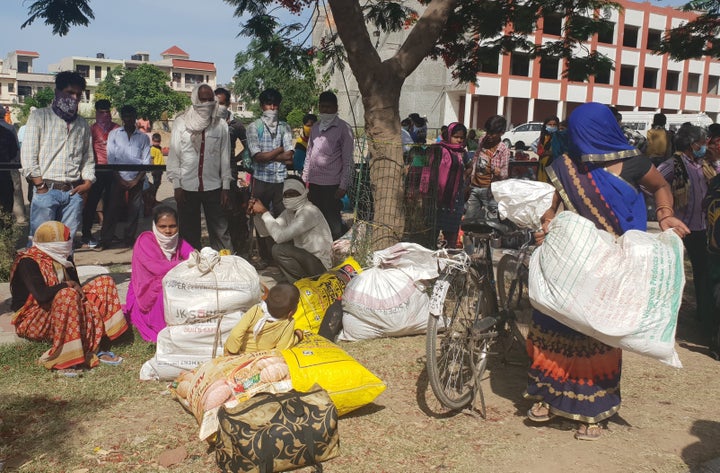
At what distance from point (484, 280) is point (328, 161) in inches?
121

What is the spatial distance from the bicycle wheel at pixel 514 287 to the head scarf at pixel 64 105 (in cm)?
418

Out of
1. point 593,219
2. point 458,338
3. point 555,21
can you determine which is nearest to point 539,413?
point 458,338

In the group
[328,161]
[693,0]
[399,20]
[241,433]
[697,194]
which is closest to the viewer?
[241,433]

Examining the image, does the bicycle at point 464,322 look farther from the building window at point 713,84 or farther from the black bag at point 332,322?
the building window at point 713,84

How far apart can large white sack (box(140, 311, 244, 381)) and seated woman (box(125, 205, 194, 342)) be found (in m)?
0.54

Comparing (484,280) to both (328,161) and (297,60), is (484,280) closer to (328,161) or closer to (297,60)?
(328,161)

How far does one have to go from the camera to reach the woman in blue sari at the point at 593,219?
3852mm

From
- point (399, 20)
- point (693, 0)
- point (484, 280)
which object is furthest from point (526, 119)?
point (484, 280)

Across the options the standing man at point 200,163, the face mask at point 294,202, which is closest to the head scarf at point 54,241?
the standing man at point 200,163

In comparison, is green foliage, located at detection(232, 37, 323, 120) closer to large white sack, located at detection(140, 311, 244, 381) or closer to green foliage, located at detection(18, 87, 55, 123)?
large white sack, located at detection(140, 311, 244, 381)

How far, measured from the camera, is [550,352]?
13.0 ft

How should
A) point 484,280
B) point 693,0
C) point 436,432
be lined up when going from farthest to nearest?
1. point 693,0
2. point 484,280
3. point 436,432

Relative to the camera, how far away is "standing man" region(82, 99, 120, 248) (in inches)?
333

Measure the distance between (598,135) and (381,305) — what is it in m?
2.18
